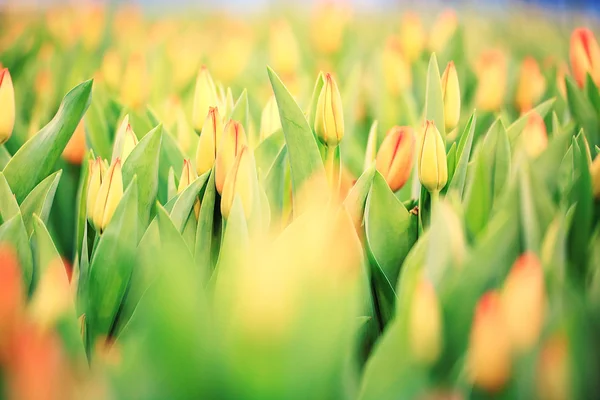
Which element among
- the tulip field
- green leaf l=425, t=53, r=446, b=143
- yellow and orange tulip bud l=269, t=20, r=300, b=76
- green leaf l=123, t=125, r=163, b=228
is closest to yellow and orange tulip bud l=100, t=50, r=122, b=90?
the tulip field

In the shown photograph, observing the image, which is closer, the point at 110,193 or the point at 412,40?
the point at 110,193

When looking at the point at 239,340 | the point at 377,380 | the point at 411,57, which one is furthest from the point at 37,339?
the point at 411,57

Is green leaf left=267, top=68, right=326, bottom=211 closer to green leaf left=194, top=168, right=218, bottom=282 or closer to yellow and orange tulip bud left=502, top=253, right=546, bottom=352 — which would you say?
green leaf left=194, top=168, right=218, bottom=282

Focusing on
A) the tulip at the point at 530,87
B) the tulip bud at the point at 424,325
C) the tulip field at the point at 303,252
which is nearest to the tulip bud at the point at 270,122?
the tulip field at the point at 303,252

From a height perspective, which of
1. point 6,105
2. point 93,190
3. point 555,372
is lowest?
point 555,372

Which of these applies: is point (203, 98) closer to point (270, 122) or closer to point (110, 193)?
point (270, 122)

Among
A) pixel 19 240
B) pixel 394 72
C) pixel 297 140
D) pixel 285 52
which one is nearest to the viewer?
pixel 19 240

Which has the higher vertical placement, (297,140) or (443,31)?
(443,31)

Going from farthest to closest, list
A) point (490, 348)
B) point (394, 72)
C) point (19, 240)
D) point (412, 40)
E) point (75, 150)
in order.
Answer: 1. point (412, 40)
2. point (394, 72)
3. point (75, 150)
4. point (19, 240)
5. point (490, 348)

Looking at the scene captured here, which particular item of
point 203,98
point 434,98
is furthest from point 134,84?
point 434,98

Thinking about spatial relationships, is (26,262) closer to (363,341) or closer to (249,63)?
(363,341)
